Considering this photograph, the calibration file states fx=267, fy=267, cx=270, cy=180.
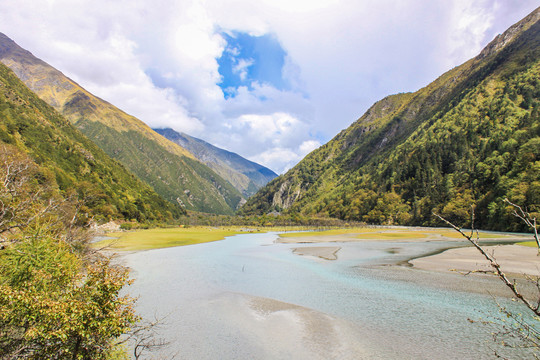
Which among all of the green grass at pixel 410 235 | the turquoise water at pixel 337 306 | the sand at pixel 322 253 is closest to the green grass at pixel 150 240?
the turquoise water at pixel 337 306

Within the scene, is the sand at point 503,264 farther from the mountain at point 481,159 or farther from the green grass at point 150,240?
the mountain at point 481,159

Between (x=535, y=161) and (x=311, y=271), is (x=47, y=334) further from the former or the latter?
(x=535, y=161)

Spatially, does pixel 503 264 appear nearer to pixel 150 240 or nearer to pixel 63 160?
pixel 150 240

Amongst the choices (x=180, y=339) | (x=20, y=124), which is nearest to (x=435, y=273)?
(x=180, y=339)

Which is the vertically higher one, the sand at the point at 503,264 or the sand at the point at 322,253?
the sand at the point at 503,264

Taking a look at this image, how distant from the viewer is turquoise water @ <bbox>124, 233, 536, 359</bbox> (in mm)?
13555

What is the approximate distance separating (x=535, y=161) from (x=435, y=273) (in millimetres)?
87165

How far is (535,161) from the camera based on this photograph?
84.1 metres

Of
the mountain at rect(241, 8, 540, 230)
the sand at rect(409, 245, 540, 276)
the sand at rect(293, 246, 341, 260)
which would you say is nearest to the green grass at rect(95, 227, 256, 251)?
the sand at rect(293, 246, 341, 260)

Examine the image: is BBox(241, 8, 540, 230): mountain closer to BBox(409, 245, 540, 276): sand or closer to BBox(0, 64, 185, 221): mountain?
BBox(409, 245, 540, 276): sand

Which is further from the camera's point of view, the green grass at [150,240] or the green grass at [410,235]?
the green grass at [410,235]

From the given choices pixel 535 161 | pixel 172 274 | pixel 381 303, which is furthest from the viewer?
pixel 535 161

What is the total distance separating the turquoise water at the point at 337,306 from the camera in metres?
13.6

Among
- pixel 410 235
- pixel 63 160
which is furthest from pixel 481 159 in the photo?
pixel 63 160
